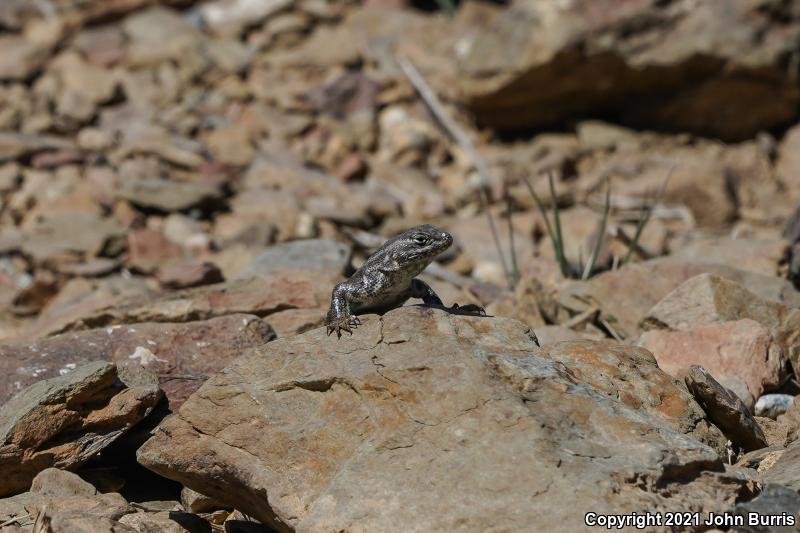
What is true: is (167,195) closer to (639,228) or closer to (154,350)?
(639,228)

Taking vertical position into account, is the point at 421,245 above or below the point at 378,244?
above

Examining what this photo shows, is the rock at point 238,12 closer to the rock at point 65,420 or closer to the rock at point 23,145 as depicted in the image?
the rock at point 23,145

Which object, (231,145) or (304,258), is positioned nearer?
(304,258)

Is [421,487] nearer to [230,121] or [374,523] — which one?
[374,523]

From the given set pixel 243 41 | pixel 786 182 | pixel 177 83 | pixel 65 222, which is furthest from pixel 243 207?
pixel 786 182

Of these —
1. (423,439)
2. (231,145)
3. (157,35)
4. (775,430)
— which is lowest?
(231,145)

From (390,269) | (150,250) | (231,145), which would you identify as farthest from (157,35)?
(390,269)

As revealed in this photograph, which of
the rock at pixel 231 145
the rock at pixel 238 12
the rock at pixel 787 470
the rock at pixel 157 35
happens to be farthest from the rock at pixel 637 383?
the rock at pixel 238 12

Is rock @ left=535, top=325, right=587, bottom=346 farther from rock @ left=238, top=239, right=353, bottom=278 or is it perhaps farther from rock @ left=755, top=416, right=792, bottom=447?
rock @ left=238, top=239, right=353, bottom=278
